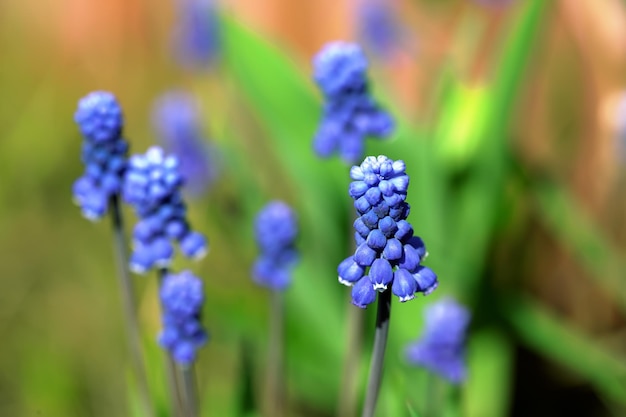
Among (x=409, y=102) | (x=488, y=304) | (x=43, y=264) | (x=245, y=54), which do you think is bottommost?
(x=488, y=304)

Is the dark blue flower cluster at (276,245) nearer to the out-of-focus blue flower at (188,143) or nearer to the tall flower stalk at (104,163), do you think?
the tall flower stalk at (104,163)

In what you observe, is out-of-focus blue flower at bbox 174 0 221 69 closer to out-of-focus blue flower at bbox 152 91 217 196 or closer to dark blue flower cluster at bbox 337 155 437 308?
out-of-focus blue flower at bbox 152 91 217 196

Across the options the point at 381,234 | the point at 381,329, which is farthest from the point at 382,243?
the point at 381,329

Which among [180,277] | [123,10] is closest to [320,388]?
[180,277]

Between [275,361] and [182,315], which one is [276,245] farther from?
[182,315]

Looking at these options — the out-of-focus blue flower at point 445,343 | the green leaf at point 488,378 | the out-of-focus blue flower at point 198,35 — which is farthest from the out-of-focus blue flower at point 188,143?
the out-of-focus blue flower at point 445,343

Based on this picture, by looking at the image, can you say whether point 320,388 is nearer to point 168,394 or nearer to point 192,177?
point 168,394
